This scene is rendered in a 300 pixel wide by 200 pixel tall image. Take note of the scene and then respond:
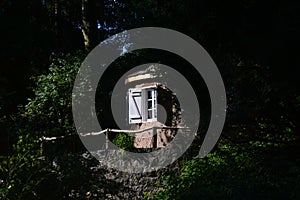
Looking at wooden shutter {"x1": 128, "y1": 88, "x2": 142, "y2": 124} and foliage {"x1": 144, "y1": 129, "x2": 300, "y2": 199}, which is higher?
wooden shutter {"x1": 128, "y1": 88, "x2": 142, "y2": 124}

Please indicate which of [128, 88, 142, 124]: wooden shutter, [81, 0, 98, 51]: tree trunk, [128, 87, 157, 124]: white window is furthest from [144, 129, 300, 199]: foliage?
[81, 0, 98, 51]: tree trunk

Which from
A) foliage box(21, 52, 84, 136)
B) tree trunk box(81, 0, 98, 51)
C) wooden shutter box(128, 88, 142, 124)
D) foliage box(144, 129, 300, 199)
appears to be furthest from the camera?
wooden shutter box(128, 88, 142, 124)

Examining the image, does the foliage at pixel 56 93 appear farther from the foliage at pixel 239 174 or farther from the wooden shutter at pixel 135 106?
the foliage at pixel 239 174

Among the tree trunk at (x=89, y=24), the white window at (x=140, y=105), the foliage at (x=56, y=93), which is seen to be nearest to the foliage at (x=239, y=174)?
the foliage at (x=56, y=93)

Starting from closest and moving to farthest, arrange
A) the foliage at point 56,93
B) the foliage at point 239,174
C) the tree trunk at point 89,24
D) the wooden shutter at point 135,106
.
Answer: the foliage at point 239,174, the foliage at point 56,93, the tree trunk at point 89,24, the wooden shutter at point 135,106

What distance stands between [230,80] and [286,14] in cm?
179

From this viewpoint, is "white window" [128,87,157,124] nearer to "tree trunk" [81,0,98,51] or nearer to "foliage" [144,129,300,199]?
"tree trunk" [81,0,98,51]

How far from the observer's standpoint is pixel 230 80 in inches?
257

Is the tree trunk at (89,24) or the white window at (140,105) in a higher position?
the tree trunk at (89,24)

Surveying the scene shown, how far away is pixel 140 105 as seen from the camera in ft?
56.1

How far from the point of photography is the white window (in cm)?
1683

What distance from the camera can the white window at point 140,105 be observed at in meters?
16.8

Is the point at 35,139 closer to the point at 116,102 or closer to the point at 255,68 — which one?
the point at 255,68

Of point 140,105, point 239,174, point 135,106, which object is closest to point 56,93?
point 135,106
